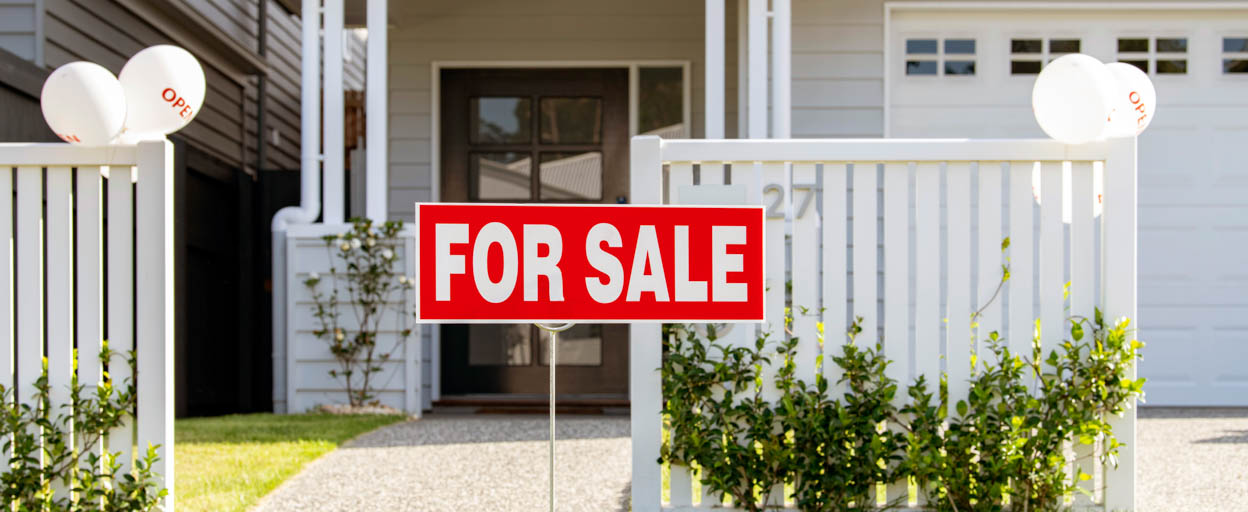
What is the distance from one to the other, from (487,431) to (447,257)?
3.00 m

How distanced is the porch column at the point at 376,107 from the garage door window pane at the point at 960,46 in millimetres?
3219

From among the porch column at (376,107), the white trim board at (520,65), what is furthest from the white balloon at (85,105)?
the white trim board at (520,65)

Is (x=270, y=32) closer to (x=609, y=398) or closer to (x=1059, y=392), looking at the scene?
(x=609, y=398)

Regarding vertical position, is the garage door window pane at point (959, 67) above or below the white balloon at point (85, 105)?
above

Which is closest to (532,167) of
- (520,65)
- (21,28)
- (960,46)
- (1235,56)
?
(520,65)

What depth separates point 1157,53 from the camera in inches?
255

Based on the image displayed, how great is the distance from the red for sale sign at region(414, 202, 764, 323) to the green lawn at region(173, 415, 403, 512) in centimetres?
150

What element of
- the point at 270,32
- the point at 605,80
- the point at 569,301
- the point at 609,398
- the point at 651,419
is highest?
the point at 270,32

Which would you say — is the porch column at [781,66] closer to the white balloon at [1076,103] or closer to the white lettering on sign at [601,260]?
the white balloon at [1076,103]

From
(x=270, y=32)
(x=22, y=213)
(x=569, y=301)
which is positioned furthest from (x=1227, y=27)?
(x=270, y=32)

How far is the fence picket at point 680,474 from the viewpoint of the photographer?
2895mm

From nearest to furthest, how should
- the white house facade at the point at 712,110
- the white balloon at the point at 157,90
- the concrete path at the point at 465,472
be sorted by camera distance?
the white balloon at the point at 157,90, the concrete path at the point at 465,472, the white house facade at the point at 712,110

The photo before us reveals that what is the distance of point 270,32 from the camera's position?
9164 mm

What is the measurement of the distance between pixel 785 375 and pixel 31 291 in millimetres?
1936
